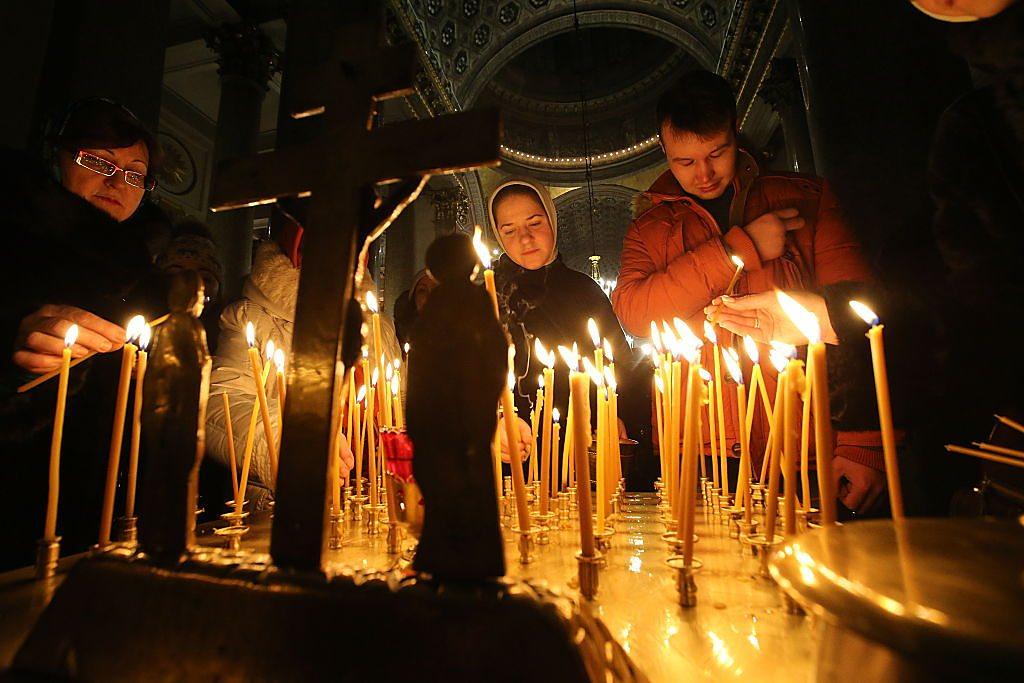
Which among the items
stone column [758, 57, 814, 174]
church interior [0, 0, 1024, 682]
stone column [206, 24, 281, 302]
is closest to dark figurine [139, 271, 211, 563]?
church interior [0, 0, 1024, 682]

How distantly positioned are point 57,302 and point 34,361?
1.51ft

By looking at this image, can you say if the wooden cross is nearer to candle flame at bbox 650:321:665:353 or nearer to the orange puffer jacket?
candle flame at bbox 650:321:665:353

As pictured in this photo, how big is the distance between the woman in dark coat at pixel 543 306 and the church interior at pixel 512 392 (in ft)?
0.07

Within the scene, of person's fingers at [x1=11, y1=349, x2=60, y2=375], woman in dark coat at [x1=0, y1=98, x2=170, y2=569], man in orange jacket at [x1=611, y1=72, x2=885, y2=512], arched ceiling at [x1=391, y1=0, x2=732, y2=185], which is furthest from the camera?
arched ceiling at [x1=391, y1=0, x2=732, y2=185]

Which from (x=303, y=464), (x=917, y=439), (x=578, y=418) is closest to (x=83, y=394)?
(x=303, y=464)

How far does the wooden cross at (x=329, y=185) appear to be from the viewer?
22.9 inches

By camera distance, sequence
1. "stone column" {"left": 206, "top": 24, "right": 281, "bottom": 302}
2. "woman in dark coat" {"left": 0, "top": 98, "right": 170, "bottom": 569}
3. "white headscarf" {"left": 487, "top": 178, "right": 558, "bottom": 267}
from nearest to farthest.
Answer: "woman in dark coat" {"left": 0, "top": 98, "right": 170, "bottom": 569}
"white headscarf" {"left": 487, "top": 178, "right": 558, "bottom": 267}
"stone column" {"left": 206, "top": 24, "right": 281, "bottom": 302}

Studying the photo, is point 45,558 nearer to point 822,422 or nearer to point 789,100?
point 822,422

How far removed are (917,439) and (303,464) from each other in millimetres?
2507

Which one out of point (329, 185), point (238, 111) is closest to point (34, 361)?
point (329, 185)

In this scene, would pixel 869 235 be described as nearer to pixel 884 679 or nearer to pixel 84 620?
pixel 884 679

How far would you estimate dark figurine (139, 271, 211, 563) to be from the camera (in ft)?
2.08

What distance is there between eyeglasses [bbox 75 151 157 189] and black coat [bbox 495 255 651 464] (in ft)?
6.44

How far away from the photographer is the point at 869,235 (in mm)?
2121
